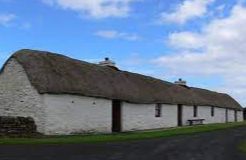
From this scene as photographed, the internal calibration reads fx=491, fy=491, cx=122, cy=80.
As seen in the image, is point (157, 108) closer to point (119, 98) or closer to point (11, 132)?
point (119, 98)

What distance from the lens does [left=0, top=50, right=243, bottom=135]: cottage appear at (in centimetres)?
2984

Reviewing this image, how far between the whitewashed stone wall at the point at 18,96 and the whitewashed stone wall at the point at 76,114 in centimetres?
59

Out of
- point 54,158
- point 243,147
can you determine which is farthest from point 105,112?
point 54,158

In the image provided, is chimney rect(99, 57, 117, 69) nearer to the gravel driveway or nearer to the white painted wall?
the white painted wall

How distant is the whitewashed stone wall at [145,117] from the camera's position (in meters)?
37.8

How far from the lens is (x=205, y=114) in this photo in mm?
56969

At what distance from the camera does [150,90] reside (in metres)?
43.7

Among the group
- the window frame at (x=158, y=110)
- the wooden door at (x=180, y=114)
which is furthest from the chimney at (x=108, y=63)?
the wooden door at (x=180, y=114)

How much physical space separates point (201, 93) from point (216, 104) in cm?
271

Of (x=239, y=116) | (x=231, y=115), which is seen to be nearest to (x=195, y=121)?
(x=231, y=115)

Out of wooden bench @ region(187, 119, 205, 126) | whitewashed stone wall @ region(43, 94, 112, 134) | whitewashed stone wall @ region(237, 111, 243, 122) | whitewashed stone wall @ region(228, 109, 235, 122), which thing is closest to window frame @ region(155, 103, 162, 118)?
wooden bench @ region(187, 119, 205, 126)

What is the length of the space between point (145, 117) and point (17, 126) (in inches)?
603

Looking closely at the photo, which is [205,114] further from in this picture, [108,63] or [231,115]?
Result: [108,63]

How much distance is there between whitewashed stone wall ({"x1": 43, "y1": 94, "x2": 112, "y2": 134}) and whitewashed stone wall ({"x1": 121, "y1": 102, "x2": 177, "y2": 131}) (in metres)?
2.60
